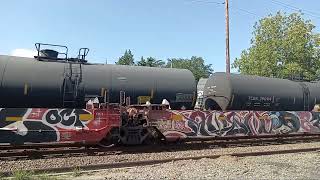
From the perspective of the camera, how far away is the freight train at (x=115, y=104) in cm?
1334

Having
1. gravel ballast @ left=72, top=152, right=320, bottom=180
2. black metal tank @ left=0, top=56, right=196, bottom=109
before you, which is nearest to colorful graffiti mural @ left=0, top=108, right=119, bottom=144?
black metal tank @ left=0, top=56, right=196, bottom=109

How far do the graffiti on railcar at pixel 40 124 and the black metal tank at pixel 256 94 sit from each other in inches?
255

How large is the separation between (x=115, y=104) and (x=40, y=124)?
2660mm

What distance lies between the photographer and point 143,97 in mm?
15375

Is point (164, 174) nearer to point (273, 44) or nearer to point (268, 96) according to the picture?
point (268, 96)

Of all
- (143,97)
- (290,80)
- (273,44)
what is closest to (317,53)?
(273,44)

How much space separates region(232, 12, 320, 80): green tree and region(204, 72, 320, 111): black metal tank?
21027mm

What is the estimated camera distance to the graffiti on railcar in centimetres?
1284

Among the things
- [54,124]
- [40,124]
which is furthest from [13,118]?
[54,124]

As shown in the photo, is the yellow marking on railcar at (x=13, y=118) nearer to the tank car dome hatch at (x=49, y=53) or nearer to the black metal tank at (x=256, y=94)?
the tank car dome hatch at (x=49, y=53)

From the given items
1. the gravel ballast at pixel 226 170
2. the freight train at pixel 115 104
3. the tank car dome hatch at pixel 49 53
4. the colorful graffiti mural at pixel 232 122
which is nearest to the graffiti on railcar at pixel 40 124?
the freight train at pixel 115 104

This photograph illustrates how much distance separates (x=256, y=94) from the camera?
18.6 m

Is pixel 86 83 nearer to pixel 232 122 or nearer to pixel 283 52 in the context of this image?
pixel 232 122

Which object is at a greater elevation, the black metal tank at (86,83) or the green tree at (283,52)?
the green tree at (283,52)
